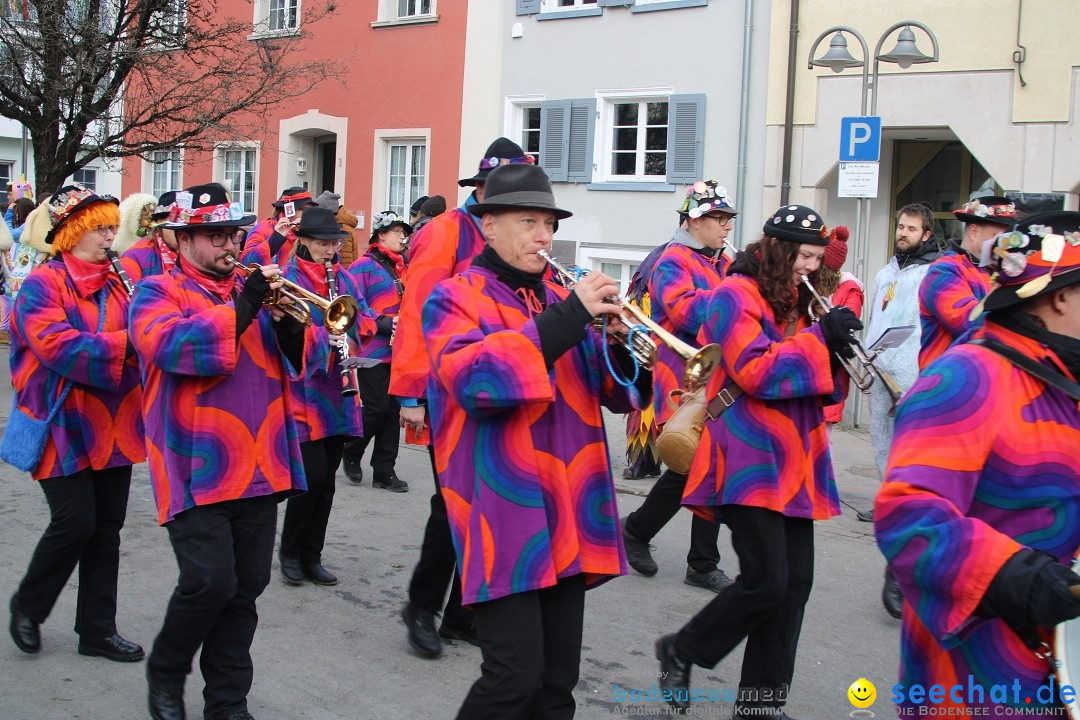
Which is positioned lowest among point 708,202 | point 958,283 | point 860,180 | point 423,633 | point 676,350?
point 423,633

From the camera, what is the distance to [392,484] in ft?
27.3

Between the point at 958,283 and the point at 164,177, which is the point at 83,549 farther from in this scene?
the point at 164,177

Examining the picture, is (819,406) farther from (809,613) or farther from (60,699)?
(60,699)

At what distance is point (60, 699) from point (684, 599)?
3.02 metres

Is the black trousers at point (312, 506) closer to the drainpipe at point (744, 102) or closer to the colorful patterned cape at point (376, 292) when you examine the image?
the colorful patterned cape at point (376, 292)

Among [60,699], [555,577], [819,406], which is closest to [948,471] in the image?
[555,577]

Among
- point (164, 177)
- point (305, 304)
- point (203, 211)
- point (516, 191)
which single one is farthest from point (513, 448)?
point (164, 177)

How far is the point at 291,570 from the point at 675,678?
243 cm

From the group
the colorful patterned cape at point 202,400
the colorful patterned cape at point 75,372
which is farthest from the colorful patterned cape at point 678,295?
the colorful patterned cape at point 75,372

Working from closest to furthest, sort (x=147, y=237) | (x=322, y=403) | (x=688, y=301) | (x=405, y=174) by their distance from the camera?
(x=322, y=403), (x=688, y=301), (x=147, y=237), (x=405, y=174)

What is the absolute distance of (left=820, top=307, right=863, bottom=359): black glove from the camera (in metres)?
4.02

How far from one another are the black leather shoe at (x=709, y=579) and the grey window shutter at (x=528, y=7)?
12081mm

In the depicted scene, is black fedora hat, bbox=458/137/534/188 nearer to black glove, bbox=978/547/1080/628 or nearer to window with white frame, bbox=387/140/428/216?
black glove, bbox=978/547/1080/628

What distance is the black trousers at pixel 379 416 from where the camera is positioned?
827 cm
